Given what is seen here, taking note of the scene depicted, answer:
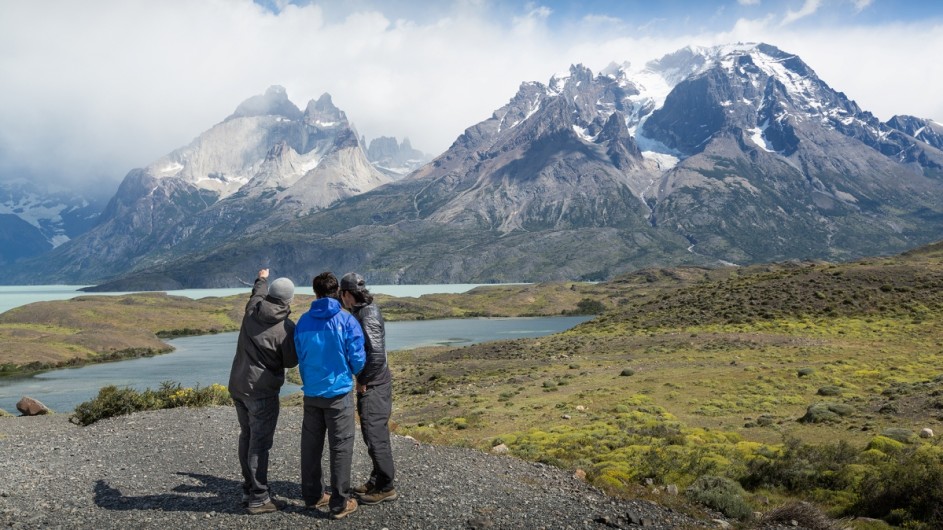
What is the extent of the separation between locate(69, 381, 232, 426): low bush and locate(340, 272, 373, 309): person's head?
51.3ft

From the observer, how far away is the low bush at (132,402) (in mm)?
22281

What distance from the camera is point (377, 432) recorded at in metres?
11.6

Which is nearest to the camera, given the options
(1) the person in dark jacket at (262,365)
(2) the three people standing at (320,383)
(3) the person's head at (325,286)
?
(2) the three people standing at (320,383)

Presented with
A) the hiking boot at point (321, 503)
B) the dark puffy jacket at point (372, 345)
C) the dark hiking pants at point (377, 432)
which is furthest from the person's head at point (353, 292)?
the hiking boot at point (321, 503)

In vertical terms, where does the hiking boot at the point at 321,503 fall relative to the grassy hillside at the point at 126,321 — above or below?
above

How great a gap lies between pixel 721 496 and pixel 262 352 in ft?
33.2

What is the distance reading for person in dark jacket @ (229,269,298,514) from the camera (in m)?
11.1

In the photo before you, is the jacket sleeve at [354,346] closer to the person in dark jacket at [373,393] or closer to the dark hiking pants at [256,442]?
the person in dark jacket at [373,393]

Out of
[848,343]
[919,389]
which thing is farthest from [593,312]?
[919,389]

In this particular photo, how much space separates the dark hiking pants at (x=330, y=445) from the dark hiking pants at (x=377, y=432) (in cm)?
53

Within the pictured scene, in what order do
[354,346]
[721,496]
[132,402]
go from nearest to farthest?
[354,346] → [721,496] → [132,402]

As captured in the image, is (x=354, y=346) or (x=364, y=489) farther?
(x=364, y=489)

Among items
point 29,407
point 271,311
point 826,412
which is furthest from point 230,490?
point 29,407

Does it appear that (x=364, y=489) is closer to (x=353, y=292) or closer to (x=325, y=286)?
(x=353, y=292)
